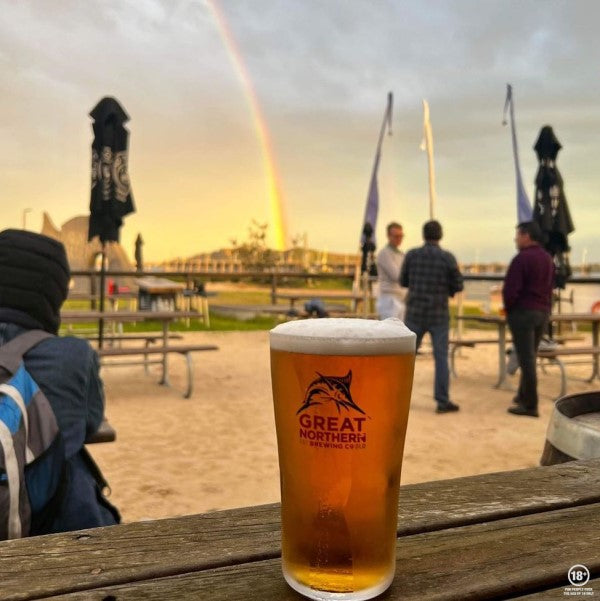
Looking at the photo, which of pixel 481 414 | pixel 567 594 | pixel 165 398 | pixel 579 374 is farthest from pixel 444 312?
pixel 567 594

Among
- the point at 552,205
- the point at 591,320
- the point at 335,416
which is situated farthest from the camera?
the point at 552,205

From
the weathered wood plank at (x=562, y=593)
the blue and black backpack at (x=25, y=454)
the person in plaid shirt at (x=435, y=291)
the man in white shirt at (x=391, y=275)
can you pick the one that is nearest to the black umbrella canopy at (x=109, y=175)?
the man in white shirt at (x=391, y=275)

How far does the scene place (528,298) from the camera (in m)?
5.19

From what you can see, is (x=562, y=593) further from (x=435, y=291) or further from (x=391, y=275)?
(x=391, y=275)

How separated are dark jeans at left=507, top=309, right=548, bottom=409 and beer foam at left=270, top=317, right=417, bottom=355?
195 inches

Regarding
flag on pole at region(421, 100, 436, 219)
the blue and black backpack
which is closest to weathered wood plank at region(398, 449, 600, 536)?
the blue and black backpack

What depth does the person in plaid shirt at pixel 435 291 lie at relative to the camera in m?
5.34

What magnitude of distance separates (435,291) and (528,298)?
2.43 feet

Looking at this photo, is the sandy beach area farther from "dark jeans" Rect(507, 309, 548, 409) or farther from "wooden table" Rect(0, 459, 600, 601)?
"wooden table" Rect(0, 459, 600, 601)

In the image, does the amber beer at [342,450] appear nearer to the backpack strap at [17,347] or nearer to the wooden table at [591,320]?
the backpack strap at [17,347]

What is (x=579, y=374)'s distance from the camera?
750 cm

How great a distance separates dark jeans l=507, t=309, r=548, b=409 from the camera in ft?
17.0

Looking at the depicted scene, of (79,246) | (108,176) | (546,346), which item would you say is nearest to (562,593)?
(546,346)

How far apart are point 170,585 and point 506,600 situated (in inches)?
10.9
